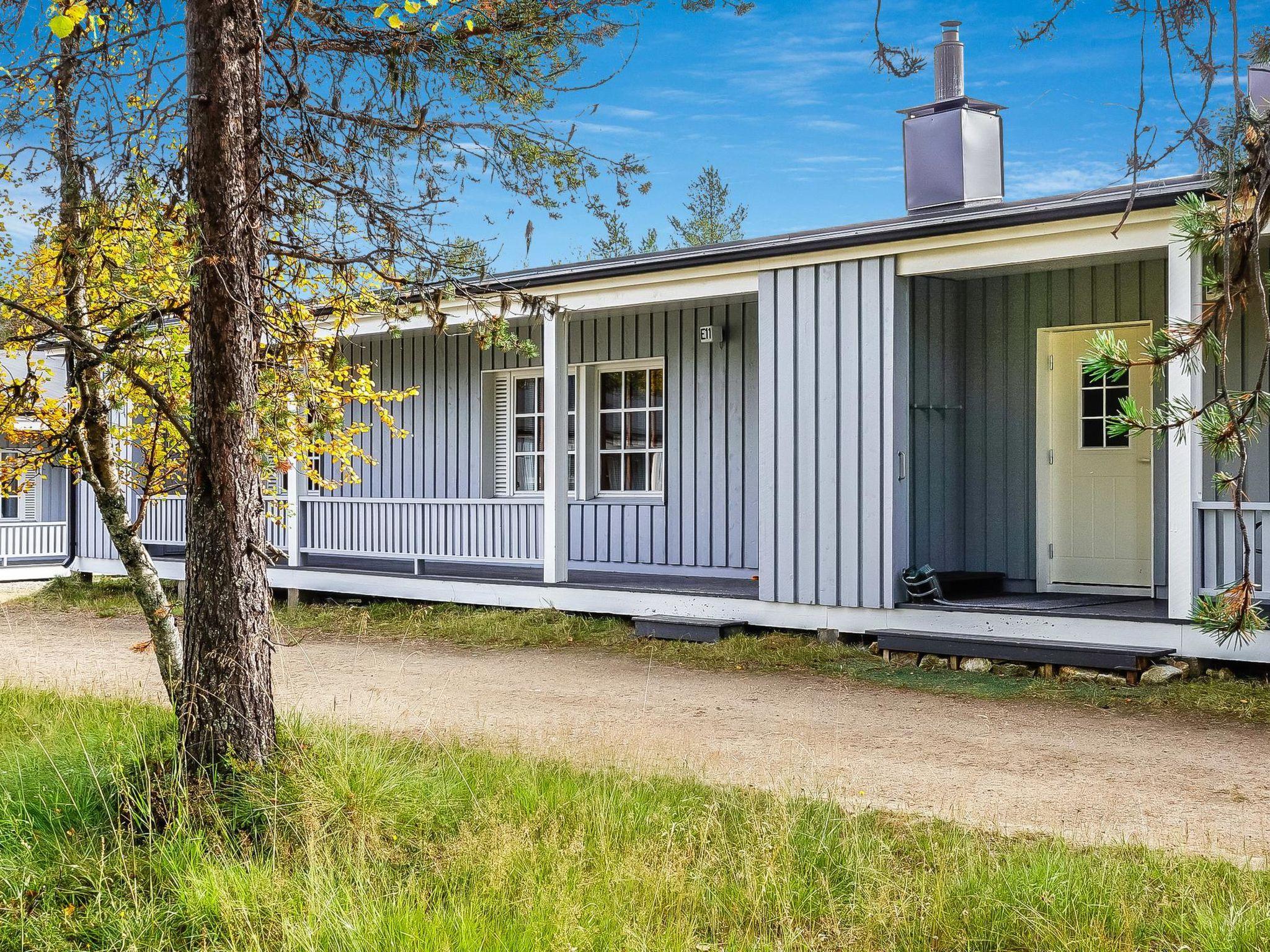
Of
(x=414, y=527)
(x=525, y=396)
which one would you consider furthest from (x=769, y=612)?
(x=525, y=396)

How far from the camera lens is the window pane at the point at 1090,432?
33.5 ft

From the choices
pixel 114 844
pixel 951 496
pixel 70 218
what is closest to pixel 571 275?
pixel 951 496

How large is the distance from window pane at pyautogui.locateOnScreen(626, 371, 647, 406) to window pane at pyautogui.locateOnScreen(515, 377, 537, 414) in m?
1.29

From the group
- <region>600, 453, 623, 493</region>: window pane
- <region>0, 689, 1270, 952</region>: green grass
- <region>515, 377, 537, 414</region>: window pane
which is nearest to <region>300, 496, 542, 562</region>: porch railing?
<region>600, 453, 623, 493</region>: window pane

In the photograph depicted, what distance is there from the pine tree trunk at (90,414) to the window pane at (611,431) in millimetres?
7271

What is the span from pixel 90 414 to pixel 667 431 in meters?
7.57

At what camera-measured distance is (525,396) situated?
14.0 m

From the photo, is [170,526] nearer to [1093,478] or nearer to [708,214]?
[1093,478]

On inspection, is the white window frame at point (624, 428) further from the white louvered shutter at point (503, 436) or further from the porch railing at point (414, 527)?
the white louvered shutter at point (503, 436)

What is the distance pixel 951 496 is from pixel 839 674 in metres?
2.53

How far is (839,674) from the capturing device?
8.73m

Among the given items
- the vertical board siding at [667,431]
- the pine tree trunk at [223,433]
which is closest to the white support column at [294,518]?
the vertical board siding at [667,431]

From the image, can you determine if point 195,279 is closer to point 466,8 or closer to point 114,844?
point 466,8

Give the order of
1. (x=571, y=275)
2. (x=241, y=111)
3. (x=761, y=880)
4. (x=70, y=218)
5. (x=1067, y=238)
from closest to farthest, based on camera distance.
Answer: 1. (x=761, y=880)
2. (x=241, y=111)
3. (x=70, y=218)
4. (x=1067, y=238)
5. (x=571, y=275)
